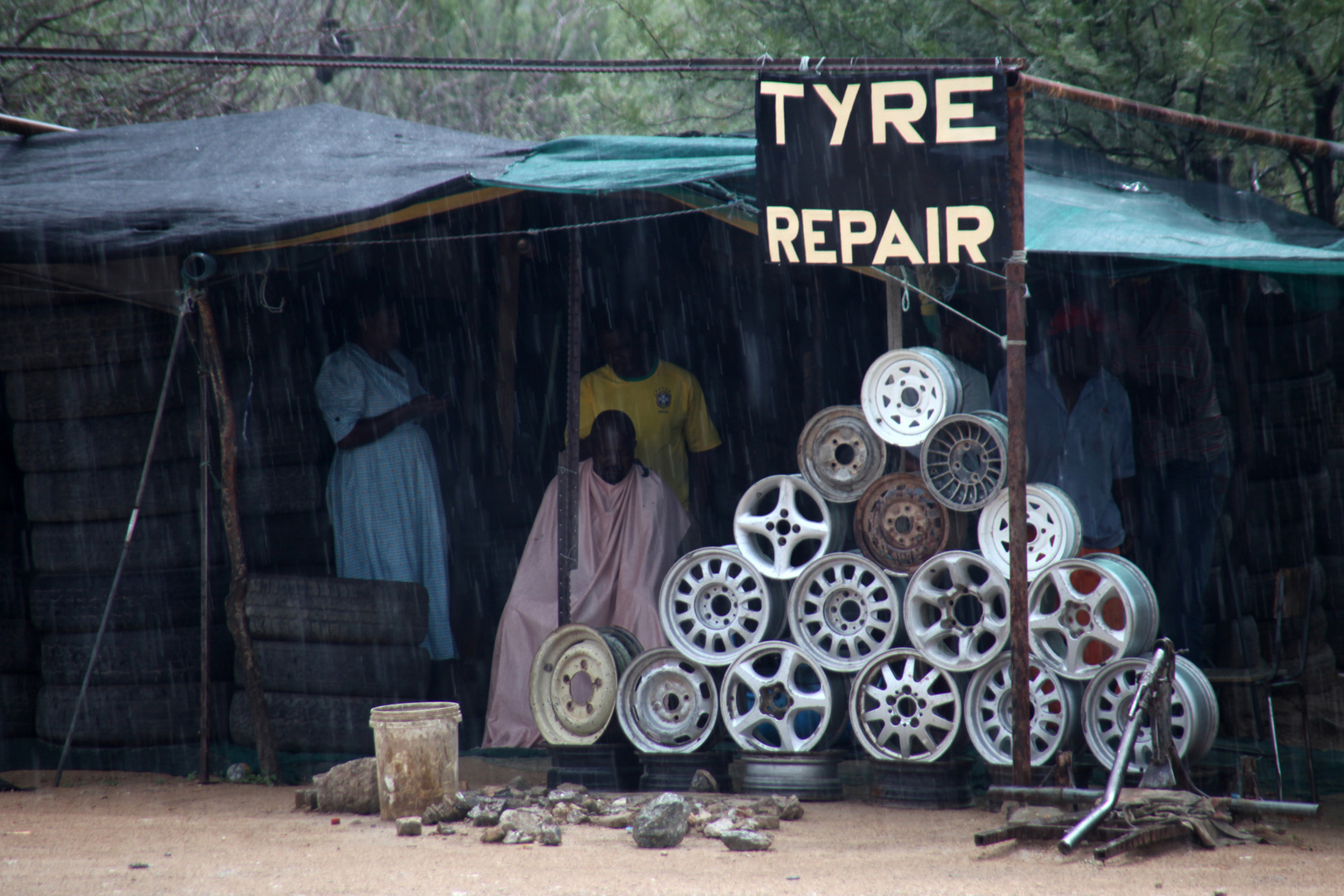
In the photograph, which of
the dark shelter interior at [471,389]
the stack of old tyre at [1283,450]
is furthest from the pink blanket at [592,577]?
the stack of old tyre at [1283,450]

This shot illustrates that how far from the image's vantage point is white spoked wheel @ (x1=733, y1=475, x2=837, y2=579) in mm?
5902

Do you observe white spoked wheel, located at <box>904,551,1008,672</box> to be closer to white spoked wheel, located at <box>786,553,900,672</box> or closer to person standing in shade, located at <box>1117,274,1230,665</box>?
white spoked wheel, located at <box>786,553,900,672</box>

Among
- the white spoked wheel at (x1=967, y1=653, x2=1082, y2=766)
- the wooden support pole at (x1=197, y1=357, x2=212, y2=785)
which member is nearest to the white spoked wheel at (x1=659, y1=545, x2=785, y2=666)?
the white spoked wheel at (x1=967, y1=653, x2=1082, y2=766)

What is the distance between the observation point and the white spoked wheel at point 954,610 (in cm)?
544

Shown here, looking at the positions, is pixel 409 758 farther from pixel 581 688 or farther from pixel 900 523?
pixel 900 523

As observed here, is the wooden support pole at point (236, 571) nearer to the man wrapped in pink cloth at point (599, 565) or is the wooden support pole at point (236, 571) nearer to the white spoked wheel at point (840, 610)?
the man wrapped in pink cloth at point (599, 565)

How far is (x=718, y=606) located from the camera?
6.05 m

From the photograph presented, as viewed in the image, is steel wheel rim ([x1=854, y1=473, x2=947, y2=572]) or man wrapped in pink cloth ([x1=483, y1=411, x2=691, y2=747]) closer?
steel wheel rim ([x1=854, y1=473, x2=947, y2=572])

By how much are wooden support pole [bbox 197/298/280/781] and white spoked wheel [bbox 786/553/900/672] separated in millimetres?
2648

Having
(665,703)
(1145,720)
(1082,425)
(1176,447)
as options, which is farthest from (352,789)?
(1176,447)

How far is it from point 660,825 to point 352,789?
5.14 feet

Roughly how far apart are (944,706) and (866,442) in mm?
1209

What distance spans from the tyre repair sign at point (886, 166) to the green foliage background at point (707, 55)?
275 cm

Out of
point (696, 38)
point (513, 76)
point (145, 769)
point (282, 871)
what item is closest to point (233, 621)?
point (145, 769)
